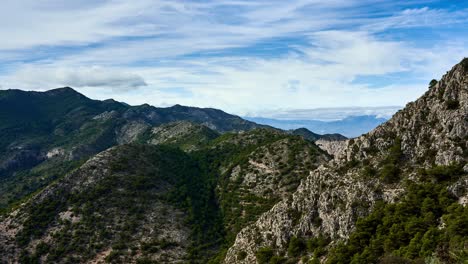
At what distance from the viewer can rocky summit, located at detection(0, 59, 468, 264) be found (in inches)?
2233

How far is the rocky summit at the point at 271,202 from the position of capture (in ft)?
186

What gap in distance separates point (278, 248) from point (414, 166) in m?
26.4

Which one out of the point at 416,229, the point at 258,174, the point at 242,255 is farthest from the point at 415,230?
the point at 258,174

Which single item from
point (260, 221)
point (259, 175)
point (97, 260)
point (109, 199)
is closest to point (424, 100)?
point (260, 221)

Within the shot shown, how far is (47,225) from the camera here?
12075 cm

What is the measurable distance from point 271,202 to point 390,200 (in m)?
62.0

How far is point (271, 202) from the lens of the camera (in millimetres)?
121688

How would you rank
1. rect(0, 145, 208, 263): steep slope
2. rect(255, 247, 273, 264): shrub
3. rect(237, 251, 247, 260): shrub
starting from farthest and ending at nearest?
rect(0, 145, 208, 263): steep slope
rect(237, 251, 247, 260): shrub
rect(255, 247, 273, 264): shrub

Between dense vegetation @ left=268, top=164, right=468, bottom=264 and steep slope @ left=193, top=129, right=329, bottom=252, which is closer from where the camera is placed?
dense vegetation @ left=268, top=164, right=468, bottom=264

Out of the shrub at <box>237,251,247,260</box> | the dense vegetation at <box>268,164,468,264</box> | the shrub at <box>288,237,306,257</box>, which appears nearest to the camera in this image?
the dense vegetation at <box>268,164,468,264</box>

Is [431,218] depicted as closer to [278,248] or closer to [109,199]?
[278,248]

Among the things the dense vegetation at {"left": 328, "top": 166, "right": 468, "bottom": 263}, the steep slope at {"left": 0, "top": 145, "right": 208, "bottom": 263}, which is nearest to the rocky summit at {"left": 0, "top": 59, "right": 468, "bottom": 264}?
the dense vegetation at {"left": 328, "top": 166, "right": 468, "bottom": 263}

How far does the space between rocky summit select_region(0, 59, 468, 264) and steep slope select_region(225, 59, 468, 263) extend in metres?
0.18

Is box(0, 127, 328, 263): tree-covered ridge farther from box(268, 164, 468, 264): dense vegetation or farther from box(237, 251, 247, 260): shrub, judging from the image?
box(268, 164, 468, 264): dense vegetation
